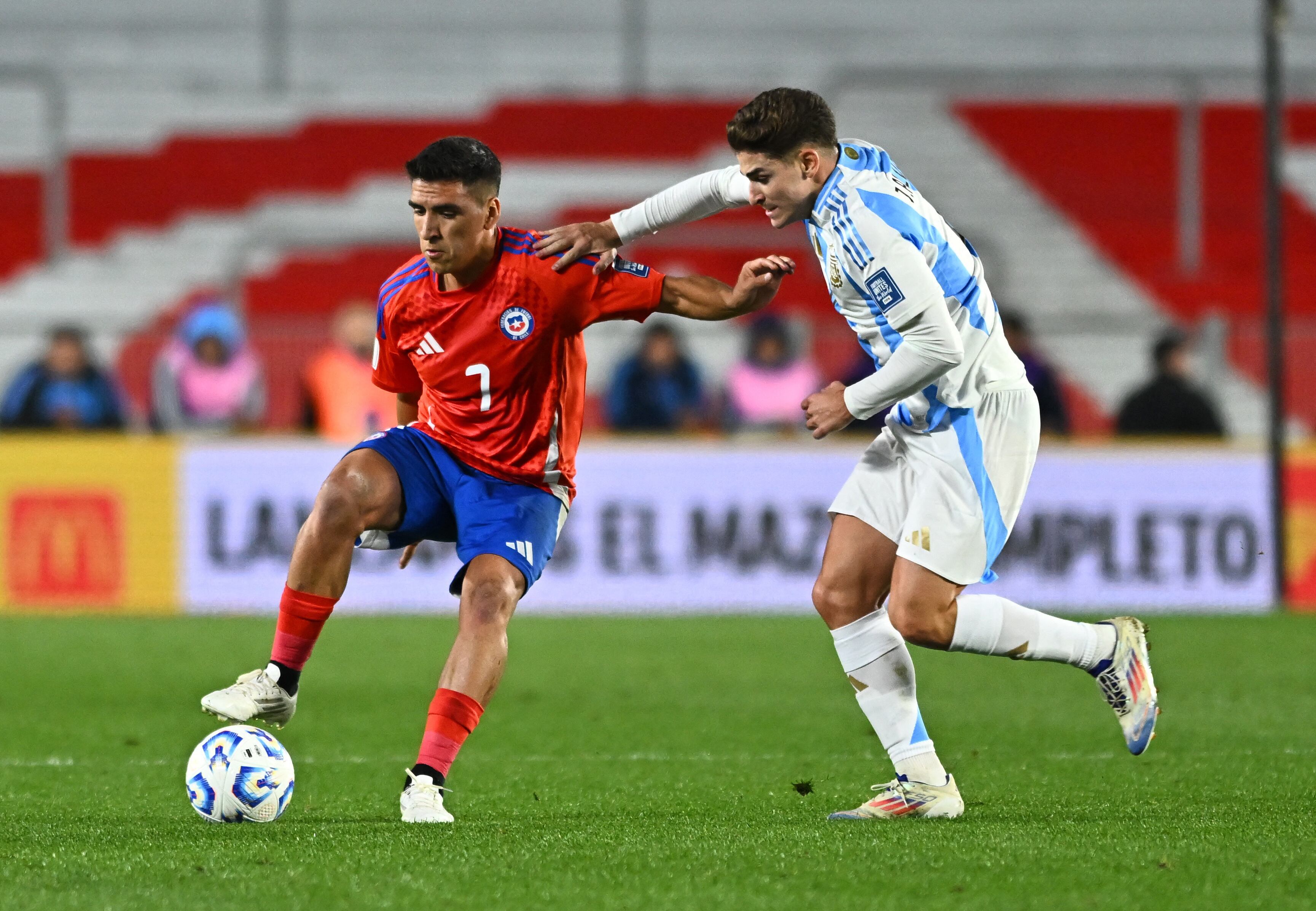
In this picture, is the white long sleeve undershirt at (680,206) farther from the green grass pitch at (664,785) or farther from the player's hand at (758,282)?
the green grass pitch at (664,785)

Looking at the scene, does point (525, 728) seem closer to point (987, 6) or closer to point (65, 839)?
point (65, 839)

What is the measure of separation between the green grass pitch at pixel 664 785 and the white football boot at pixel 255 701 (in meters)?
0.31

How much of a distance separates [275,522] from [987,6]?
1910 centimetres

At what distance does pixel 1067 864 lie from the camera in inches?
183

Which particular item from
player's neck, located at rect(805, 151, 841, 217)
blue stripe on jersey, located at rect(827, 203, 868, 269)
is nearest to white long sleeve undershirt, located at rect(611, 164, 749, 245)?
player's neck, located at rect(805, 151, 841, 217)

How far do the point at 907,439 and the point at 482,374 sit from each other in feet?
4.33

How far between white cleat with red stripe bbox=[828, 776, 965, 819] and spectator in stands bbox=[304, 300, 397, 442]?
872 centimetres

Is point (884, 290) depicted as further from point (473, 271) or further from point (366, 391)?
point (366, 391)

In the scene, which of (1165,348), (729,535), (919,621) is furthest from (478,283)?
(1165,348)

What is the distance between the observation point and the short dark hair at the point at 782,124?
215 inches

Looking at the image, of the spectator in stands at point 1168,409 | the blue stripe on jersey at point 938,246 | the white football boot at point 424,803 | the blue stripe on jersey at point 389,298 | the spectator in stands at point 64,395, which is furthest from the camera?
the spectator in stands at point 1168,409

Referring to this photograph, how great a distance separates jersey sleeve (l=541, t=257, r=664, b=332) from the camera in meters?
5.82

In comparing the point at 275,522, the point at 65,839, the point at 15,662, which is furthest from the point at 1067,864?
the point at 275,522

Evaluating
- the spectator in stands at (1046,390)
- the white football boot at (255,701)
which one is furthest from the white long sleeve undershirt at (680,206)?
the spectator in stands at (1046,390)
